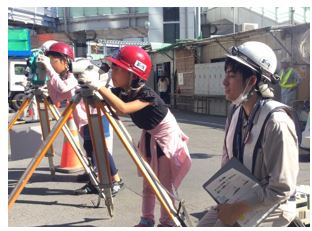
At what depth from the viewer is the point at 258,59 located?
7.86ft

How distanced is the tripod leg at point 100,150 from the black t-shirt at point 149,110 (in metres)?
0.28

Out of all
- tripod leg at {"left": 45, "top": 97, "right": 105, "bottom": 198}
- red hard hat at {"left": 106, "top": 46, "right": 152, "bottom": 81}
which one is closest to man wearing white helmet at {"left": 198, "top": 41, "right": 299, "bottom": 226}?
red hard hat at {"left": 106, "top": 46, "right": 152, "bottom": 81}

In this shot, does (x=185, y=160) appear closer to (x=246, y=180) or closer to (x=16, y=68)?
(x=246, y=180)

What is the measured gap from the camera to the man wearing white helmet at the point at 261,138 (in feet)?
7.23

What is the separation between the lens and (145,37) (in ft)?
90.6

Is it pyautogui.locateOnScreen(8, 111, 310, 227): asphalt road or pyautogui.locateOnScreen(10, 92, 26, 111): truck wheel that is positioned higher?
pyautogui.locateOnScreen(10, 92, 26, 111): truck wheel

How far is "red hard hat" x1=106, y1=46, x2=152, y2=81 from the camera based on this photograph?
3.38 meters

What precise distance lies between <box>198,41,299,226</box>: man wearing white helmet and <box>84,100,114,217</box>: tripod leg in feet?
3.93

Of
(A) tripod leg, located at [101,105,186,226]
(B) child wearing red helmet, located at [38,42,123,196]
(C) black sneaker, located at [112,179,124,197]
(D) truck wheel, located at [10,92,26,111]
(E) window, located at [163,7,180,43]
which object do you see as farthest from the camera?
(E) window, located at [163,7,180,43]

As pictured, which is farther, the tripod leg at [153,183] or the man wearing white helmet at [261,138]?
the tripod leg at [153,183]

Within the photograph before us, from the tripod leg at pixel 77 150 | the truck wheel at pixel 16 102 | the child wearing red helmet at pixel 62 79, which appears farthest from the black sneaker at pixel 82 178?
the truck wheel at pixel 16 102

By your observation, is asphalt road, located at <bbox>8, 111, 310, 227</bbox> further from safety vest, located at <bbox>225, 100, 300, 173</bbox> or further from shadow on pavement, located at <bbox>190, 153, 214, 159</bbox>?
safety vest, located at <bbox>225, 100, 300, 173</bbox>

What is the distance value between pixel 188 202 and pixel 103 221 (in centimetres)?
108

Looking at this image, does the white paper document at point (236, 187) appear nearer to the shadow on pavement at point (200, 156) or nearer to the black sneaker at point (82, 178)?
the black sneaker at point (82, 178)
